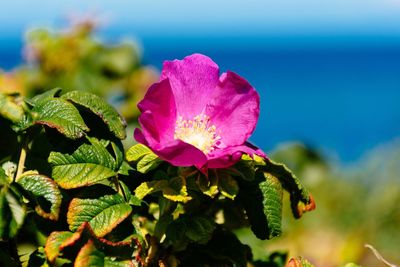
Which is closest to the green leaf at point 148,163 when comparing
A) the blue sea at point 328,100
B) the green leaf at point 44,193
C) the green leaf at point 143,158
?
the green leaf at point 143,158

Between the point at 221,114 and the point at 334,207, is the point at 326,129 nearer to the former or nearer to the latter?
the point at 334,207

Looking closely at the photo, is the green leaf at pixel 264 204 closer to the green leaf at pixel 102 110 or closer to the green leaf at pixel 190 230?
the green leaf at pixel 190 230

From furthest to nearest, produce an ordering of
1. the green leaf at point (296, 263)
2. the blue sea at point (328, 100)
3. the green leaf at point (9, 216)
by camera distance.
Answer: the blue sea at point (328, 100)
the green leaf at point (296, 263)
the green leaf at point (9, 216)

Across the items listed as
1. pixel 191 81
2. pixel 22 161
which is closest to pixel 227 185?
pixel 191 81

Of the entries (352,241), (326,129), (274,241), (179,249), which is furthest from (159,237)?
(326,129)

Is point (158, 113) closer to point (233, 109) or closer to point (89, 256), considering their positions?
point (233, 109)

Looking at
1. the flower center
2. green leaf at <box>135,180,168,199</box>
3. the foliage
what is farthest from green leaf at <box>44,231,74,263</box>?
the flower center
